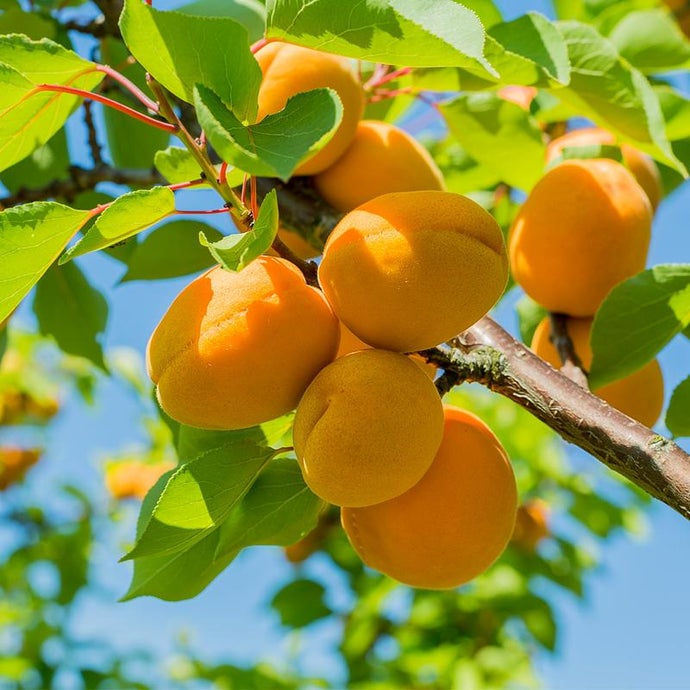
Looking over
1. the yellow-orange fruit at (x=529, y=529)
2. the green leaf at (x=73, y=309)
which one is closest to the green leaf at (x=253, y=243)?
the green leaf at (x=73, y=309)

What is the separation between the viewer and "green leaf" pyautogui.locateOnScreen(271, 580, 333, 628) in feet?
8.60

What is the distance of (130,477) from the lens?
10.1ft

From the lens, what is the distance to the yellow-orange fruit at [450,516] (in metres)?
0.81

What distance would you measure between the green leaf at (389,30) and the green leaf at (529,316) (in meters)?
0.68

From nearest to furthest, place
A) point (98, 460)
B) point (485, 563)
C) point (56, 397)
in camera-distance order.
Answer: point (485, 563) < point (98, 460) < point (56, 397)

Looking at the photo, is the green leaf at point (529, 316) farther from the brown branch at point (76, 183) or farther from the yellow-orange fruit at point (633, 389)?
the brown branch at point (76, 183)

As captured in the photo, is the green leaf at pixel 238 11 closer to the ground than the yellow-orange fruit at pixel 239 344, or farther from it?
farther from it

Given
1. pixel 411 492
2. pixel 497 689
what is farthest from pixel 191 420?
pixel 497 689

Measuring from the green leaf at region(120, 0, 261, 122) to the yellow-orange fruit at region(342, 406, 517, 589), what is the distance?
375 millimetres

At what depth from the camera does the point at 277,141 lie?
2.07 feet

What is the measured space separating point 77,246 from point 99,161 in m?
0.70

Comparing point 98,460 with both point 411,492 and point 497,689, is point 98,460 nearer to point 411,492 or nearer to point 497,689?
point 497,689

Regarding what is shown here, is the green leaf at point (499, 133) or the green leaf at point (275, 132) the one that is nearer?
the green leaf at point (275, 132)

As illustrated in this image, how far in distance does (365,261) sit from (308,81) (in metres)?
0.42
